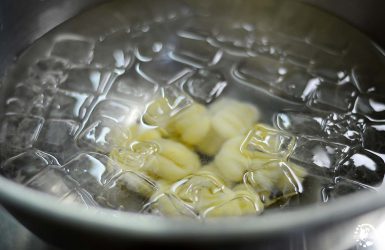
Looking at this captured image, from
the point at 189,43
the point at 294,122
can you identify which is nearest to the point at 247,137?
the point at 294,122

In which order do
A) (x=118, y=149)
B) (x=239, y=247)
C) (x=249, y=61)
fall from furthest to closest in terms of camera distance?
1. (x=249, y=61)
2. (x=118, y=149)
3. (x=239, y=247)

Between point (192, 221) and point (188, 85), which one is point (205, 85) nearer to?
point (188, 85)

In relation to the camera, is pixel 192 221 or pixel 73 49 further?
pixel 73 49

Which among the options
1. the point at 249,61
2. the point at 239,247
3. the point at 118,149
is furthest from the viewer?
the point at 249,61

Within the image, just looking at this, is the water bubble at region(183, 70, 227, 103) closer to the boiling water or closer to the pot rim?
the boiling water

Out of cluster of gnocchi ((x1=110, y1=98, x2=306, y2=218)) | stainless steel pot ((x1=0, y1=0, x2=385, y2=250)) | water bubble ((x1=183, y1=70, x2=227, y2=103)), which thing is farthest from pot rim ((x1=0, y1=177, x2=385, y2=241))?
water bubble ((x1=183, y1=70, x2=227, y2=103))

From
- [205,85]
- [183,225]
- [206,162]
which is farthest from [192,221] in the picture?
[205,85]

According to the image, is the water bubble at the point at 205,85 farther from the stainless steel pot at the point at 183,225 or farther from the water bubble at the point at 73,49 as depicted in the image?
the stainless steel pot at the point at 183,225

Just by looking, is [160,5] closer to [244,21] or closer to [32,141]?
[244,21]
